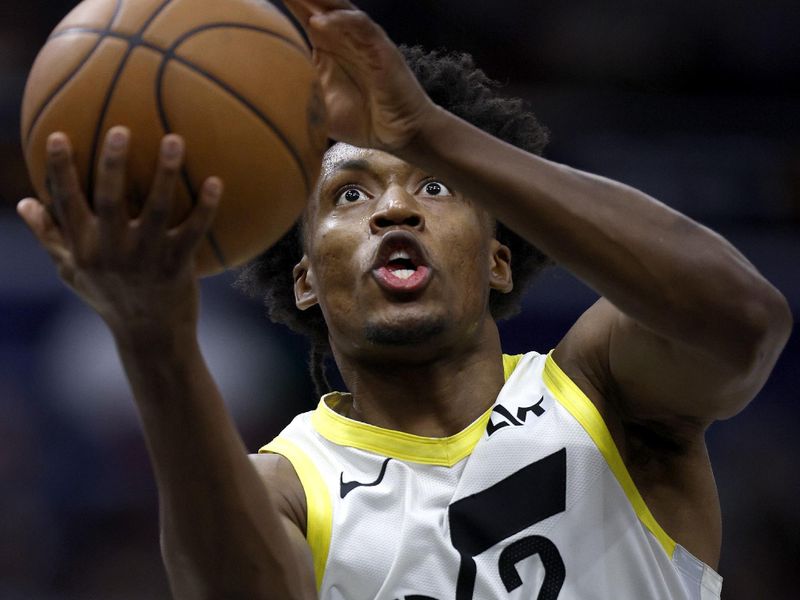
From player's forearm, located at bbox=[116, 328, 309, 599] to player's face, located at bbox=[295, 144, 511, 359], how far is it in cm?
91

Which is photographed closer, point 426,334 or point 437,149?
point 437,149

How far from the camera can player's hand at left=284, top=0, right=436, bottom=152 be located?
2594mm

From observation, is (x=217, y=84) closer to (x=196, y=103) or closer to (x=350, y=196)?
(x=196, y=103)

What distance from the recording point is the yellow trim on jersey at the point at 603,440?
3.13 meters

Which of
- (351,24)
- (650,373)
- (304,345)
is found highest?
(351,24)

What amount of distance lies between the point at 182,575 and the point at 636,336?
1208 millimetres

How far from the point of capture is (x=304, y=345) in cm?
700

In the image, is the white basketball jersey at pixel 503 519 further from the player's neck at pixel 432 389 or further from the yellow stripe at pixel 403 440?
the player's neck at pixel 432 389

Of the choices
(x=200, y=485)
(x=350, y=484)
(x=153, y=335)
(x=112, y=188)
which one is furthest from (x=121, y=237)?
(x=350, y=484)

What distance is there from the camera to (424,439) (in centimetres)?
332

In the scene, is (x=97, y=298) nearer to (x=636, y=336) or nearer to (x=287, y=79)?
(x=287, y=79)

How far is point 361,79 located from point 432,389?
1.09 m

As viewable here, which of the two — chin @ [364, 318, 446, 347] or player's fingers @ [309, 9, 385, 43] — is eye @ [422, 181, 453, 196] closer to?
chin @ [364, 318, 446, 347]

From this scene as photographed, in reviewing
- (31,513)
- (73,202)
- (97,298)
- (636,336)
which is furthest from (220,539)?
(31,513)
